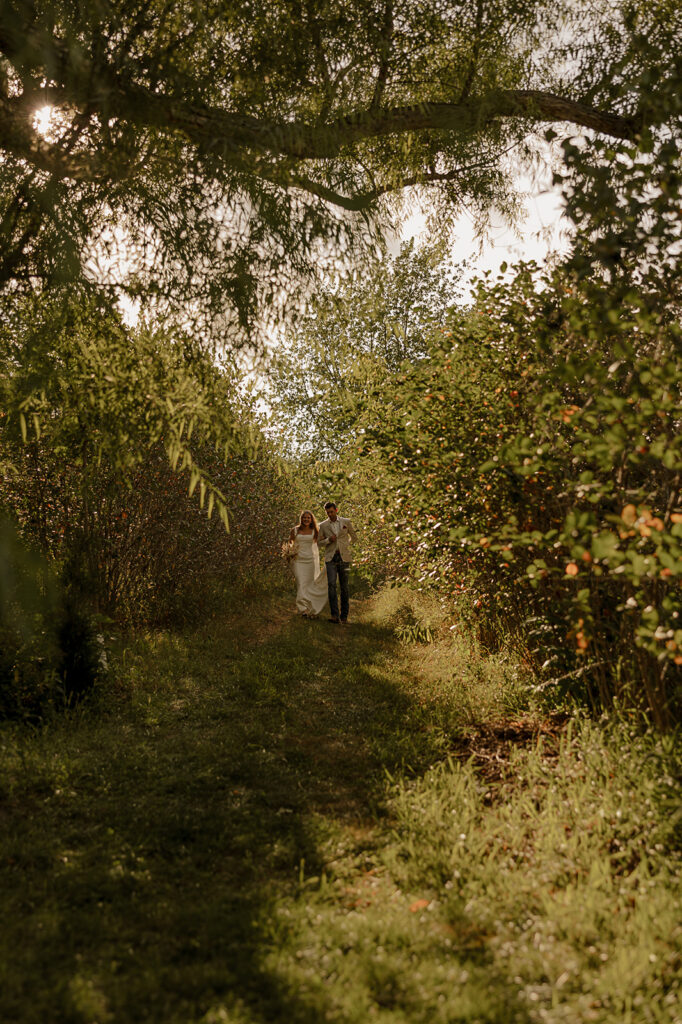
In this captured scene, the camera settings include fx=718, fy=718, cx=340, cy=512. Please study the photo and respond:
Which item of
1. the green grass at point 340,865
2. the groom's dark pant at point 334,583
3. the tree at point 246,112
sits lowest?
the green grass at point 340,865

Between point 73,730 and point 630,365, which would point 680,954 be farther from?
point 73,730

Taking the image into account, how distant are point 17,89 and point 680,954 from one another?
20.9 ft

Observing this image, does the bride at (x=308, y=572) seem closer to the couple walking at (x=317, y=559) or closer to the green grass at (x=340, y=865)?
the couple walking at (x=317, y=559)

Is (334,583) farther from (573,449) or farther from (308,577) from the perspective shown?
(573,449)

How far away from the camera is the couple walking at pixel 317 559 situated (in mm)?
11695

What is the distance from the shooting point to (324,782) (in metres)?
4.84

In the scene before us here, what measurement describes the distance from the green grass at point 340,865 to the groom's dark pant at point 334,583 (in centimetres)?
522

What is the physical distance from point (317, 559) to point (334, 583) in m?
0.55

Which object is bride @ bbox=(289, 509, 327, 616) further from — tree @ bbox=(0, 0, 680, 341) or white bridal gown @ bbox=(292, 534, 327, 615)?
tree @ bbox=(0, 0, 680, 341)

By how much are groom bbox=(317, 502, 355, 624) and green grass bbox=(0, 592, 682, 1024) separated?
208 inches

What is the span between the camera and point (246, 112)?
525cm

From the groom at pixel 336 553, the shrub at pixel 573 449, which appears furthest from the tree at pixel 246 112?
the groom at pixel 336 553

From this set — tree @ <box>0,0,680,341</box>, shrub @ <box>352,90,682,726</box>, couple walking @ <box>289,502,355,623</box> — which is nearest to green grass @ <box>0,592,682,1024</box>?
shrub @ <box>352,90,682,726</box>

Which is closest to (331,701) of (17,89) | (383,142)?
(383,142)
